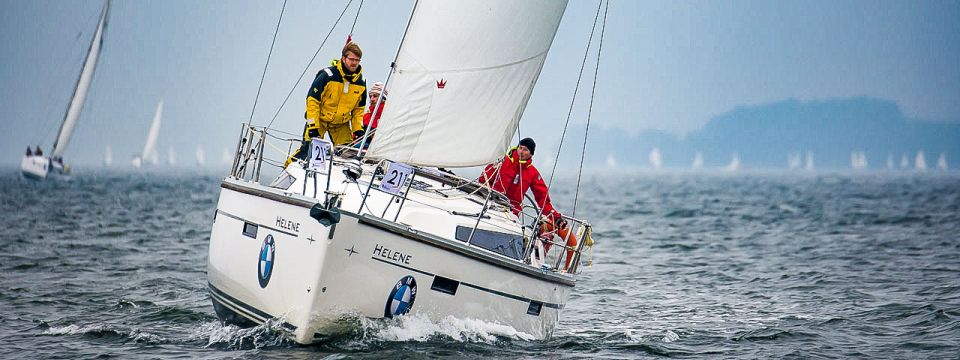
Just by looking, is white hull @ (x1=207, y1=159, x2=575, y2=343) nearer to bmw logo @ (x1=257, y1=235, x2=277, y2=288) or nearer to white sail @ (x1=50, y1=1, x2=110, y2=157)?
bmw logo @ (x1=257, y1=235, x2=277, y2=288)

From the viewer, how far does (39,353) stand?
424 inches

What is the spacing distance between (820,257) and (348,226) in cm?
1564

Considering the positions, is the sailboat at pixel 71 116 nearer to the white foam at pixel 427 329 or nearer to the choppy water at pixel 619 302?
the choppy water at pixel 619 302

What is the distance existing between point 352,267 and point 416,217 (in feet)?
4.53

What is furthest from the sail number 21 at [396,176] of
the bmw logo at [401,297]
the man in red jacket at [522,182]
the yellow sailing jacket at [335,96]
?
the man in red jacket at [522,182]

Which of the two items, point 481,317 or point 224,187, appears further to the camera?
point 224,187

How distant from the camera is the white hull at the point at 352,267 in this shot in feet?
32.8

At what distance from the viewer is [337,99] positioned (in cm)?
1246

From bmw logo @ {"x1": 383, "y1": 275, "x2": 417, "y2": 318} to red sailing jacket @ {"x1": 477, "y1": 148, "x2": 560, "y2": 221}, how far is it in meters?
2.80

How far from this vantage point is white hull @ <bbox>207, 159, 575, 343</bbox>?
10008 mm

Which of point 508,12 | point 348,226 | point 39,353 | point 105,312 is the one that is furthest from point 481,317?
point 105,312

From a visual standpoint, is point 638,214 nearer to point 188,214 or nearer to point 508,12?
point 188,214

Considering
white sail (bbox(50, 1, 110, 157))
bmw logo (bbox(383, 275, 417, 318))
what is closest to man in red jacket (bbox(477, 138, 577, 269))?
bmw logo (bbox(383, 275, 417, 318))

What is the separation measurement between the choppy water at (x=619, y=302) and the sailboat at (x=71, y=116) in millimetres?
37347
